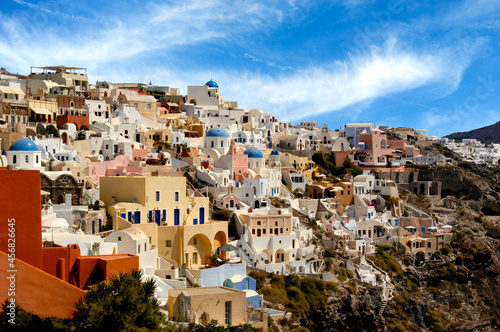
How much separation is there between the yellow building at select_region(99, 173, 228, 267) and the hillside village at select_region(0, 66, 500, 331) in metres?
0.08

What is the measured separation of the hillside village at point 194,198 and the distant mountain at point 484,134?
296 ft

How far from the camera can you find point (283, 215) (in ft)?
131

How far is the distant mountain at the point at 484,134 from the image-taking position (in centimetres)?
16070

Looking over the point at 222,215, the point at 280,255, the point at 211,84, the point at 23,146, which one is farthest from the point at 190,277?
the point at 211,84

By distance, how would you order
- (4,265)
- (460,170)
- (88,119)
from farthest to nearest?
(460,170) → (88,119) → (4,265)

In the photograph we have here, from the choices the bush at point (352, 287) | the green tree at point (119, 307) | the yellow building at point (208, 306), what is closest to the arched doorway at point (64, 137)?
the bush at point (352, 287)

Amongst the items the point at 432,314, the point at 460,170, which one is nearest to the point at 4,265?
the point at 432,314

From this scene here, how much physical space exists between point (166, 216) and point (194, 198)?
2.46 meters

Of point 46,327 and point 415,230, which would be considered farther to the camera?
point 415,230

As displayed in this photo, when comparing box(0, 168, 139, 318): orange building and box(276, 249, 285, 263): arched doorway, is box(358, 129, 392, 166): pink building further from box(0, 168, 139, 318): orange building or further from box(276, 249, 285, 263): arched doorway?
box(0, 168, 139, 318): orange building

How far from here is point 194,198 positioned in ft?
121

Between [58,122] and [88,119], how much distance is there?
250 centimetres

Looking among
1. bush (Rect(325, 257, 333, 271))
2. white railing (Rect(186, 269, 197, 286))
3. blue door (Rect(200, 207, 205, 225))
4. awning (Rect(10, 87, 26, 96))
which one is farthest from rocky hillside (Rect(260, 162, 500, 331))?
awning (Rect(10, 87, 26, 96))

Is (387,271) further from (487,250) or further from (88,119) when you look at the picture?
(88,119)
